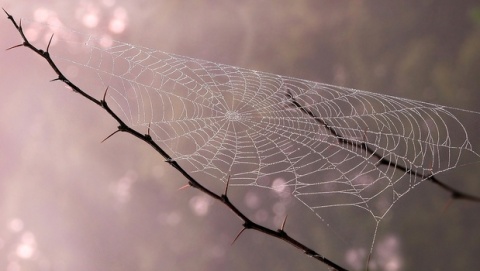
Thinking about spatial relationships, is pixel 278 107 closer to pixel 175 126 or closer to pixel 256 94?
pixel 256 94

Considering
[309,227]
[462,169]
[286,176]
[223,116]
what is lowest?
[309,227]

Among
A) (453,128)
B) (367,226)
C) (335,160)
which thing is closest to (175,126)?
(335,160)

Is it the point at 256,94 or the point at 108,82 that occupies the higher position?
the point at 256,94

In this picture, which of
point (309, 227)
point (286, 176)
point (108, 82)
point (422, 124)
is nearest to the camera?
point (422, 124)

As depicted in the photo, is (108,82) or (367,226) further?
(108,82)

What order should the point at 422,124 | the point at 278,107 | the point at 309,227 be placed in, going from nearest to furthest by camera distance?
1. the point at 278,107
2. the point at 422,124
3. the point at 309,227

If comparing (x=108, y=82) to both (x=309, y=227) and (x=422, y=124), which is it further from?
(x=422, y=124)
